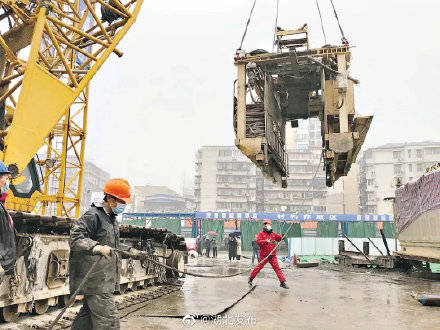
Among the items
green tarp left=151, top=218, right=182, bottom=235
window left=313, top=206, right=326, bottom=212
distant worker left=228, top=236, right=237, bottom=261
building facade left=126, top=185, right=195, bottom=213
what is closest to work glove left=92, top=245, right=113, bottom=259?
distant worker left=228, top=236, right=237, bottom=261

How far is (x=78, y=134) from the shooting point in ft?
44.5

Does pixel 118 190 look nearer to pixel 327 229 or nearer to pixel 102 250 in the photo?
pixel 102 250

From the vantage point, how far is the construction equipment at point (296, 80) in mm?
9414

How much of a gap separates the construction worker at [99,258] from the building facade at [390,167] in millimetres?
73987

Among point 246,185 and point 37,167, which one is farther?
point 246,185

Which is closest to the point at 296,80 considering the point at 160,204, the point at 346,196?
the point at 346,196

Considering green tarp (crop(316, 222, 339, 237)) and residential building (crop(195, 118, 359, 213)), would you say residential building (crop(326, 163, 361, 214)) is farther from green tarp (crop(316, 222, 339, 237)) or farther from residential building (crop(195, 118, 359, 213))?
green tarp (crop(316, 222, 339, 237))

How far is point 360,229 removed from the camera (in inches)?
1506

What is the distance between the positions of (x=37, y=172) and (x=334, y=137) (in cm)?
710

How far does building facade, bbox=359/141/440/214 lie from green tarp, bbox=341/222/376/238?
35048 millimetres

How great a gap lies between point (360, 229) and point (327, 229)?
3.44 m

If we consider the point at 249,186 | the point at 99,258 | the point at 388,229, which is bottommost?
the point at 388,229

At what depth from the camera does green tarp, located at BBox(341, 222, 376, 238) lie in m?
37.9

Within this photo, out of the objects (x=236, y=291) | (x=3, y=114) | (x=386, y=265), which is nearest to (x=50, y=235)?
(x=3, y=114)
